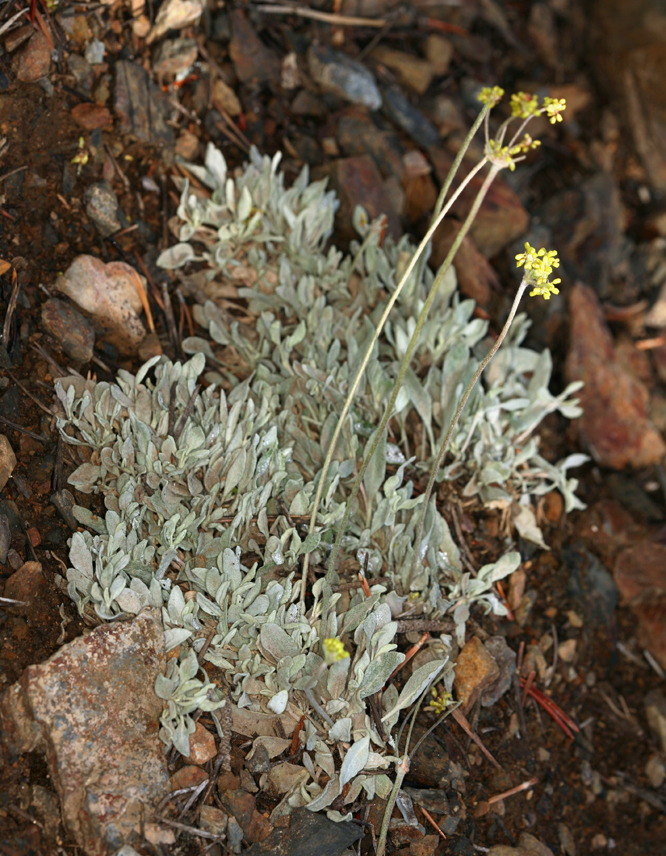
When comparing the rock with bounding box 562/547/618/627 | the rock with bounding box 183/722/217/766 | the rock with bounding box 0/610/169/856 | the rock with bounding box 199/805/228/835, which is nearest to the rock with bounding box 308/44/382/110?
the rock with bounding box 562/547/618/627

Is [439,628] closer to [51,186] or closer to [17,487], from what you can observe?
[17,487]

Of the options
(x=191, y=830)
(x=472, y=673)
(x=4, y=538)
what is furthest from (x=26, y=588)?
(x=472, y=673)

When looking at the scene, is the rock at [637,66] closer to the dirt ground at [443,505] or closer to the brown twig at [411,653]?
→ the dirt ground at [443,505]

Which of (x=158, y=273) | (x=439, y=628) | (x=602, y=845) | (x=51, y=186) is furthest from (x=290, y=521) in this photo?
(x=602, y=845)

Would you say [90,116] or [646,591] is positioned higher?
[90,116]

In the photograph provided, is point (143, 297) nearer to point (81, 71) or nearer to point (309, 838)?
point (81, 71)

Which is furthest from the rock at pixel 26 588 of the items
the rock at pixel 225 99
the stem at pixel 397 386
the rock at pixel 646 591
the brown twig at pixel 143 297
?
the rock at pixel 646 591
